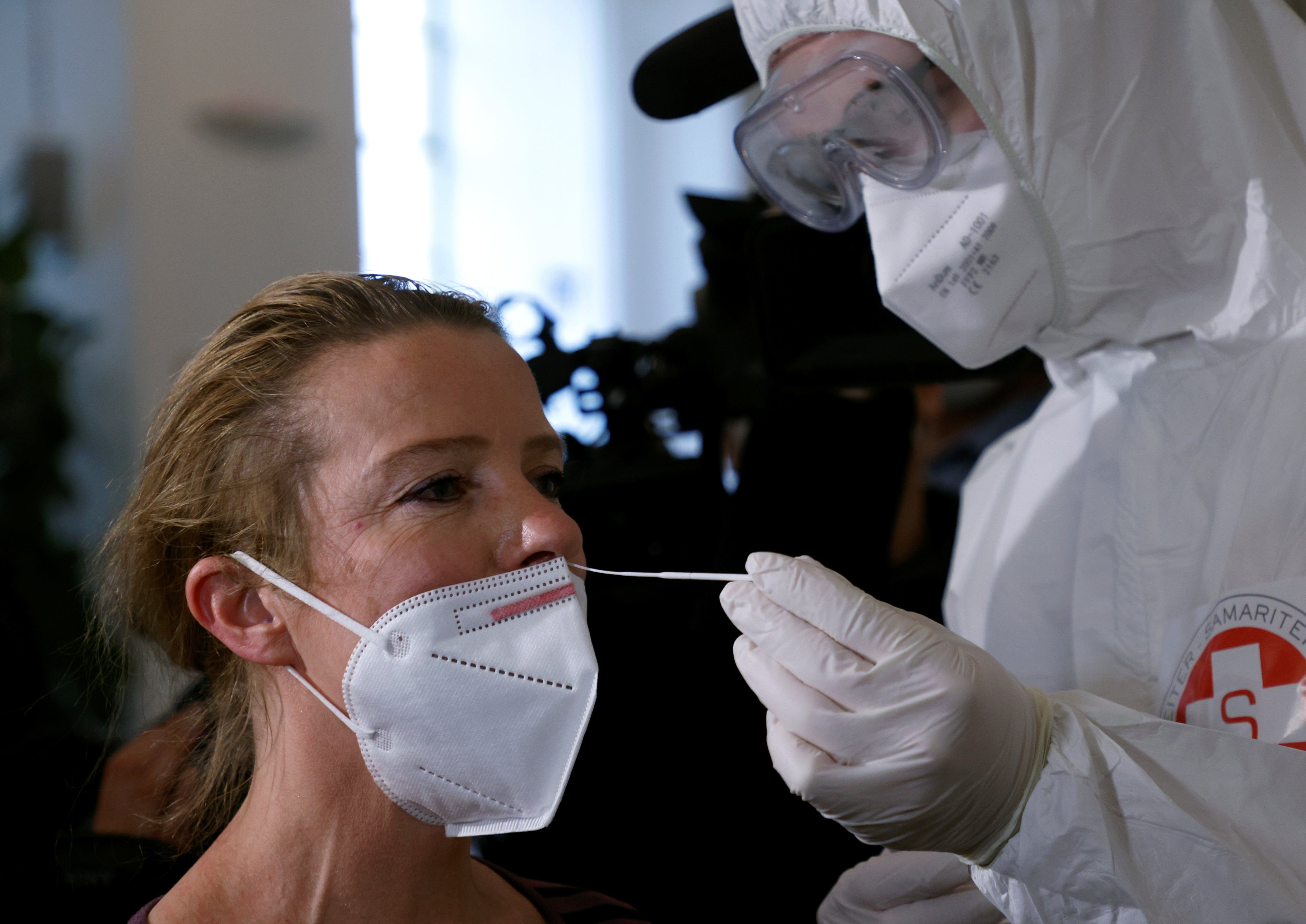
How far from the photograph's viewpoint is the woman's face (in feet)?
3.39

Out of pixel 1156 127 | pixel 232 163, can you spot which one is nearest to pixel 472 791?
pixel 1156 127

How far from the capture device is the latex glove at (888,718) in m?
0.93

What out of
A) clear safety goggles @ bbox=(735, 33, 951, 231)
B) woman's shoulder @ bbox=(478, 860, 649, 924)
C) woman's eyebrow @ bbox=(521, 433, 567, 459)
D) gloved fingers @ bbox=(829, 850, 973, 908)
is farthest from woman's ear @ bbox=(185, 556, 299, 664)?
clear safety goggles @ bbox=(735, 33, 951, 231)

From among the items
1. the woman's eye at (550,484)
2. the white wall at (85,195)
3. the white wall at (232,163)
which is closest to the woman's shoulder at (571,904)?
the woman's eye at (550,484)

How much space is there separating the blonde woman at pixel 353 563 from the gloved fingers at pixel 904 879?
427mm

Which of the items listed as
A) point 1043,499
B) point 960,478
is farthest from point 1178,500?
point 960,478

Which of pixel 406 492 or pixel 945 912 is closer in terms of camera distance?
pixel 406 492

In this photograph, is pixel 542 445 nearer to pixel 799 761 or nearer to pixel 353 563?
pixel 353 563

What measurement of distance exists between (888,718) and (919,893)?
1.28ft

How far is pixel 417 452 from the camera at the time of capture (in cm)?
105

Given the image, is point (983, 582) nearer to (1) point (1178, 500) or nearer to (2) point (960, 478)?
(1) point (1178, 500)

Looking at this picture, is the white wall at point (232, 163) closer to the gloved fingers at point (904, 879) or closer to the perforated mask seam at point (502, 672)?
the perforated mask seam at point (502, 672)

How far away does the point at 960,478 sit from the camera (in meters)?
3.25

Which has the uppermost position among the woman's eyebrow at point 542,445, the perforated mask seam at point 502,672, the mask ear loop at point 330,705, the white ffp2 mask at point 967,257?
the white ffp2 mask at point 967,257
